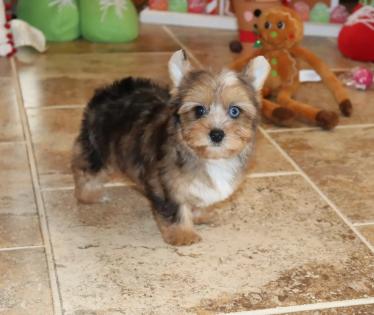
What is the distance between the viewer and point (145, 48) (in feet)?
14.4

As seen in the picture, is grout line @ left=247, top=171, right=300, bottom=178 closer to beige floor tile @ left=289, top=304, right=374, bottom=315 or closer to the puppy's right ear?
the puppy's right ear

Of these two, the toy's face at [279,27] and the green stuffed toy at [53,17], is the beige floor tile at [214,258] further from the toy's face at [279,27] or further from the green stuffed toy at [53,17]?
the green stuffed toy at [53,17]

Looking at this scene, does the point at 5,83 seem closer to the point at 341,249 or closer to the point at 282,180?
the point at 282,180

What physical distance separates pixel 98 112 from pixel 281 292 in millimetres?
876

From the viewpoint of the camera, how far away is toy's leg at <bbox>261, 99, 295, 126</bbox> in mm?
3152

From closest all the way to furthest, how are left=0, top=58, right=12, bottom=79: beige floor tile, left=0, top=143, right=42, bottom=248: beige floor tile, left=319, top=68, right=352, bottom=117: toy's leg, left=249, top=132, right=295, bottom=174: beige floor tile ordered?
left=0, top=143, right=42, bottom=248: beige floor tile
left=249, top=132, right=295, bottom=174: beige floor tile
left=319, top=68, right=352, bottom=117: toy's leg
left=0, top=58, right=12, bottom=79: beige floor tile

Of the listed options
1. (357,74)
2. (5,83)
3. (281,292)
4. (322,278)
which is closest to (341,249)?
(322,278)

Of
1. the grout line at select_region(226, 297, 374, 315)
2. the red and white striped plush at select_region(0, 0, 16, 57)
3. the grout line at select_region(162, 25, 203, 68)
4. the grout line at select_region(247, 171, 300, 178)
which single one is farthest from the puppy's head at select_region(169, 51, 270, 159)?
the red and white striped plush at select_region(0, 0, 16, 57)

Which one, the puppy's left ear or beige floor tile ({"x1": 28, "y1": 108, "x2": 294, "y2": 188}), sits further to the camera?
beige floor tile ({"x1": 28, "y1": 108, "x2": 294, "y2": 188})

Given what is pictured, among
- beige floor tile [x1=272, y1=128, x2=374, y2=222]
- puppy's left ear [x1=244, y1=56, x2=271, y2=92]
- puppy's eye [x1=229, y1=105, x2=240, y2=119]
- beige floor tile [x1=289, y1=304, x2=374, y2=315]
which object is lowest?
beige floor tile [x1=272, y1=128, x2=374, y2=222]

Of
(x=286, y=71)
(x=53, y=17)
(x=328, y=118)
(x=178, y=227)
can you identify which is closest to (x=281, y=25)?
(x=286, y=71)

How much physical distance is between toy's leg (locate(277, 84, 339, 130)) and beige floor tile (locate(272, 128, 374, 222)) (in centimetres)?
5

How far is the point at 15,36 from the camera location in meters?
4.20

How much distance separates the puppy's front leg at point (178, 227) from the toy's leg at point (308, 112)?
1.19 meters
